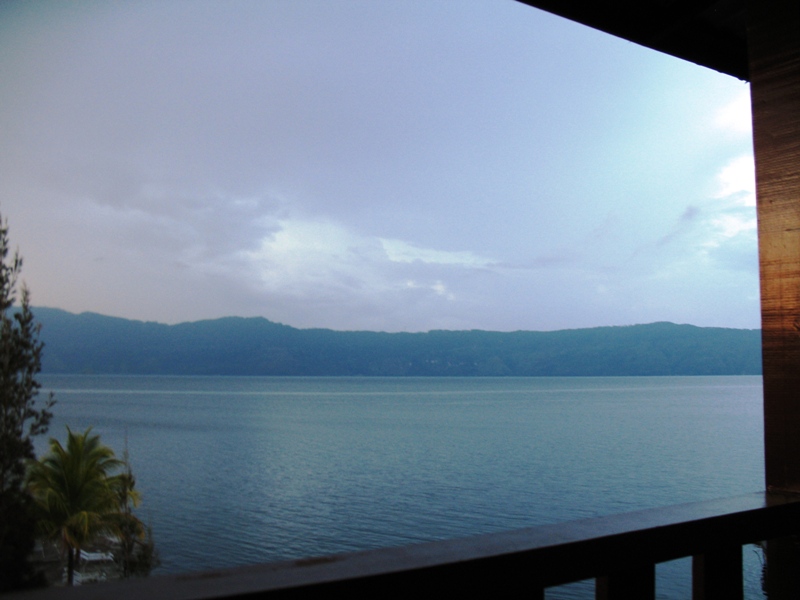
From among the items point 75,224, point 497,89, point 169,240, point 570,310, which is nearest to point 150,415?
point 75,224

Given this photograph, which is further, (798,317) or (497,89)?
(497,89)

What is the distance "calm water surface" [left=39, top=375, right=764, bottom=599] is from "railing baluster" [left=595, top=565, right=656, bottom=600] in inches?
739

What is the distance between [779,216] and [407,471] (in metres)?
37.5

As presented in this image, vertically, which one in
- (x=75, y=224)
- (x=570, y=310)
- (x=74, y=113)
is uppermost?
(x=74, y=113)

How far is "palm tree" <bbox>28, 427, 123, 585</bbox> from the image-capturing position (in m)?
17.9

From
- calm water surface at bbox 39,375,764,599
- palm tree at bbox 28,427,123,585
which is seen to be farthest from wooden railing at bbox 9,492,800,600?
palm tree at bbox 28,427,123,585

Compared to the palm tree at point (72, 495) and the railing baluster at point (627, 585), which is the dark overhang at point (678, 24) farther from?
the palm tree at point (72, 495)

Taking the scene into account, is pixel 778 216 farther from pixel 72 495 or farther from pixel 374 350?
pixel 374 350

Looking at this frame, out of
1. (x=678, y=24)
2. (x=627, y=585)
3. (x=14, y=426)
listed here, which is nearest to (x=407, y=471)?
(x=14, y=426)

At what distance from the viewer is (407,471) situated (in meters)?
37.4

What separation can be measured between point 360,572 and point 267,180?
9587cm

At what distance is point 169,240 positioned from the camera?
96.9m

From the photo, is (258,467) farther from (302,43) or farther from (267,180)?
(267,180)

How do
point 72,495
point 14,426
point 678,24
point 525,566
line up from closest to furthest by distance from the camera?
1. point 525,566
2. point 678,24
3. point 72,495
4. point 14,426
